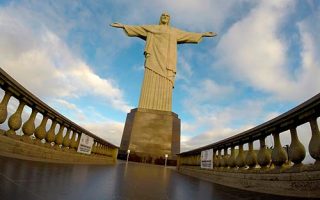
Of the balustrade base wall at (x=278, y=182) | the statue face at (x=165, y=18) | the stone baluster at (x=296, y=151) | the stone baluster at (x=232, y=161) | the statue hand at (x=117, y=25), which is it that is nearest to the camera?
the balustrade base wall at (x=278, y=182)

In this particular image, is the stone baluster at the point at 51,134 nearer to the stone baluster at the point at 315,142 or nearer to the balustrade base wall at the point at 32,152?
the balustrade base wall at the point at 32,152

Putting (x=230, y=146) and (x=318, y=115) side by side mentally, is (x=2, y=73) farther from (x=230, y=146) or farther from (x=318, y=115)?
(x=230, y=146)

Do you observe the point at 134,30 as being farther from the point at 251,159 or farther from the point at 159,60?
the point at 251,159

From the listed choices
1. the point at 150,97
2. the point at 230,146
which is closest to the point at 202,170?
the point at 230,146

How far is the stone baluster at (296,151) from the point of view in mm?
3613

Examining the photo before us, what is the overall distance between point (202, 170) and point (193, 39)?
18618 millimetres

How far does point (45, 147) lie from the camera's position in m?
6.54

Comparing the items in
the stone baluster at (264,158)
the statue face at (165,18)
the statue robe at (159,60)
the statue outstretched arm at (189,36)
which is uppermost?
the statue face at (165,18)

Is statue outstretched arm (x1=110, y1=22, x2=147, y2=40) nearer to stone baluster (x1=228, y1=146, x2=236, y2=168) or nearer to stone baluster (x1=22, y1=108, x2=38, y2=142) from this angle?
stone baluster (x1=22, y1=108, x2=38, y2=142)

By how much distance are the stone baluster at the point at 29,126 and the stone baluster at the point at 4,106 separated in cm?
101

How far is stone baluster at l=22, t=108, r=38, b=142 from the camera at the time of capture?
5.73 meters

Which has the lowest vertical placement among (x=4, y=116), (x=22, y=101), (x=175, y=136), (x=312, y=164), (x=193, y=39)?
(x=312, y=164)

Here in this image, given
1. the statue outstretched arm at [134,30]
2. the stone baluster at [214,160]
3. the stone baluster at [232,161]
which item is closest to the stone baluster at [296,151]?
the stone baluster at [232,161]

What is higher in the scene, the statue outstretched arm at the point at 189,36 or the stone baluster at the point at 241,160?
the statue outstretched arm at the point at 189,36
